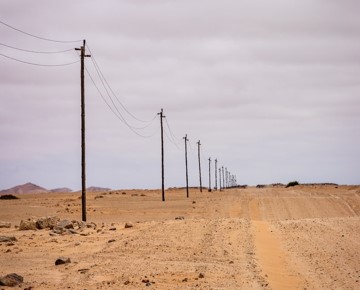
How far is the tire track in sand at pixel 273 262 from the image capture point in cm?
1221

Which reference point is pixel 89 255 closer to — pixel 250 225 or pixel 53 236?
pixel 53 236

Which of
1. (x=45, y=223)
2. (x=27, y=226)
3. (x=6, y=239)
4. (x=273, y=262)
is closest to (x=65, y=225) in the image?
(x=45, y=223)

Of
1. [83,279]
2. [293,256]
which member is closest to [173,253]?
[293,256]

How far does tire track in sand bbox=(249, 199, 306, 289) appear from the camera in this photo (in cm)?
1221

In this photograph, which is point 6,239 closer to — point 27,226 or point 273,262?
point 27,226

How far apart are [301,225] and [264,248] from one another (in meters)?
7.74

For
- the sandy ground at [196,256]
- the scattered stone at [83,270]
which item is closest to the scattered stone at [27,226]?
the sandy ground at [196,256]

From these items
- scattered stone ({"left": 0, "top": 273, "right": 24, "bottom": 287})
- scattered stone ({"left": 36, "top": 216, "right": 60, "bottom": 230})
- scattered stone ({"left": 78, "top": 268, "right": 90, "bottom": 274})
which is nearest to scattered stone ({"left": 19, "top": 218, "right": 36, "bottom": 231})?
scattered stone ({"left": 36, "top": 216, "right": 60, "bottom": 230})

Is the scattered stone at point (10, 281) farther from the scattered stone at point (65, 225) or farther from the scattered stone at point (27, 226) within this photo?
the scattered stone at point (27, 226)

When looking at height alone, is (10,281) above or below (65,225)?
below

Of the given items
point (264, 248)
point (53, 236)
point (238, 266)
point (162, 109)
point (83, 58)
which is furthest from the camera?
point (162, 109)

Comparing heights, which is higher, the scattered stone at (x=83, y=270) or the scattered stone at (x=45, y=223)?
the scattered stone at (x=45, y=223)

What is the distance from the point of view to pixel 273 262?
50.1 feet

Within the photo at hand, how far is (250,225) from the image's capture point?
82.5ft
